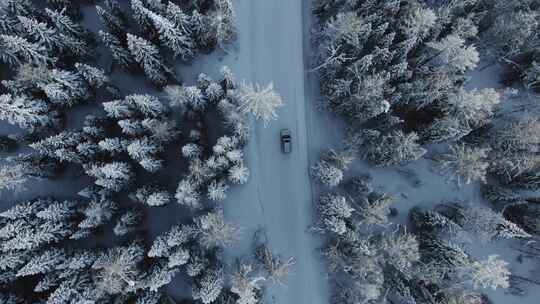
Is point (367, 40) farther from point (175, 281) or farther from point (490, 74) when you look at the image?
point (175, 281)

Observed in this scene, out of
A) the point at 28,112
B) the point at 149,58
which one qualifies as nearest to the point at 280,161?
the point at 149,58

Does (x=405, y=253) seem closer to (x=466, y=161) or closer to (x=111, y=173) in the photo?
(x=466, y=161)

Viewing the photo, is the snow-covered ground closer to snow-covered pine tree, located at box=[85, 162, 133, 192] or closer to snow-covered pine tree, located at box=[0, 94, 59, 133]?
snow-covered pine tree, located at box=[85, 162, 133, 192]

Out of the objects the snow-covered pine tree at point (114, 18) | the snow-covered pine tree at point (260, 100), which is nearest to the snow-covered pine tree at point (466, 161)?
the snow-covered pine tree at point (260, 100)

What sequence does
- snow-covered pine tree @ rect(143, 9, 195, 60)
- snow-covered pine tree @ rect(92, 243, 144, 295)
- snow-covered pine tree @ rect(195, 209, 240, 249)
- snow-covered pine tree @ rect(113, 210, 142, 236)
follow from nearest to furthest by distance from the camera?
snow-covered pine tree @ rect(92, 243, 144, 295) < snow-covered pine tree @ rect(143, 9, 195, 60) < snow-covered pine tree @ rect(195, 209, 240, 249) < snow-covered pine tree @ rect(113, 210, 142, 236)

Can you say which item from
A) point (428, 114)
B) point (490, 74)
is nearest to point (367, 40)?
point (428, 114)

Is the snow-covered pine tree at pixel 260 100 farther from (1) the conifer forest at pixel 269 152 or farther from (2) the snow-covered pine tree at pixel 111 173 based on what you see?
(2) the snow-covered pine tree at pixel 111 173

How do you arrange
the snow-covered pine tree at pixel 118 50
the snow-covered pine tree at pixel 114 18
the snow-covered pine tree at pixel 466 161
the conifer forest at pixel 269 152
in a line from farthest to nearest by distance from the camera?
the snow-covered pine tree at pixel 466 161, the snow-covered pine tree at pixel 114 18, the snow-covered pine tree at pixel 118 50, the conifer forest at pixel 269 152

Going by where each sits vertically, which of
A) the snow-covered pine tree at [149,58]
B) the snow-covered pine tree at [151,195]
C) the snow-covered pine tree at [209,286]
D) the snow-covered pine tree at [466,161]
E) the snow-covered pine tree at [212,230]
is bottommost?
the snow-covered pine tree at [209,286]

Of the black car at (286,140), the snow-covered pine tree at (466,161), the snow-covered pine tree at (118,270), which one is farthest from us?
the black car at (286,140)

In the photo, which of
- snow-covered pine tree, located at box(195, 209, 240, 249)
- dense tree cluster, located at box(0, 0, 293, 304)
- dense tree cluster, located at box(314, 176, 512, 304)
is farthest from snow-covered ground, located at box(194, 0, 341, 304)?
snow-covered pine tree, located at box(195, 209, 240, 249)

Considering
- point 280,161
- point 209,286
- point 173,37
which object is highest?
point 173,37
